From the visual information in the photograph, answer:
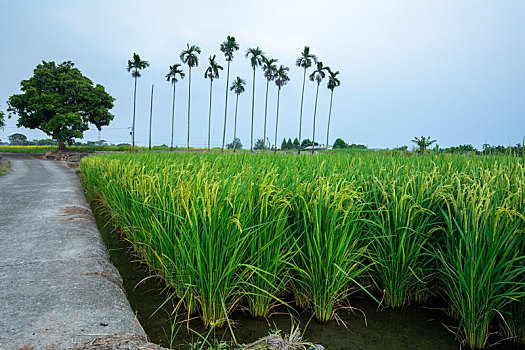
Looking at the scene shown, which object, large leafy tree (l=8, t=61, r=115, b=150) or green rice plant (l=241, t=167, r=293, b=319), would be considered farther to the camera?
large leafy tree (l=8, t=61, r=115, b=150)

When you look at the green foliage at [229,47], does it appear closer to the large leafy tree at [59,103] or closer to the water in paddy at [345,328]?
the large leafy tree at [59,103]

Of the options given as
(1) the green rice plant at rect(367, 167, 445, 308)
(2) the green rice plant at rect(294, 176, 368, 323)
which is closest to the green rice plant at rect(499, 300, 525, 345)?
(1) the green rice plant at rect(367, 167, 445, 308)

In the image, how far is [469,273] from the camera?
2.21 m

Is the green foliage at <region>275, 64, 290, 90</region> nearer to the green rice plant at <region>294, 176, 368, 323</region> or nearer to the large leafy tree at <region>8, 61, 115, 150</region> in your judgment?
the large leafy tree at <region>8, 61, 115, 150</region>

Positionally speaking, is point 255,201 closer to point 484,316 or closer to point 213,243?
point 213,243

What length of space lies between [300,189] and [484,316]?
1545mm

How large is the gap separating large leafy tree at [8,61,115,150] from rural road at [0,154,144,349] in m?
31.0

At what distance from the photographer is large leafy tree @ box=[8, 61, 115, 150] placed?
102 feet

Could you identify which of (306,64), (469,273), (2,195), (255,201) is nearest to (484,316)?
(469,273)

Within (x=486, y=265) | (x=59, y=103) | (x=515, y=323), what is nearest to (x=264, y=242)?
(x=486, y=265)

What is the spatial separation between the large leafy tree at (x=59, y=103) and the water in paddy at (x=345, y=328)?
111ft

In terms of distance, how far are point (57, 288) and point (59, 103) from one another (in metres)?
35.1

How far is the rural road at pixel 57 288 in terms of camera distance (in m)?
2.07

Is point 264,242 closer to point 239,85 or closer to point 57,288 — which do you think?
point 57,288
